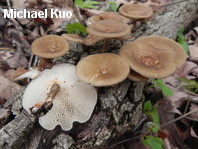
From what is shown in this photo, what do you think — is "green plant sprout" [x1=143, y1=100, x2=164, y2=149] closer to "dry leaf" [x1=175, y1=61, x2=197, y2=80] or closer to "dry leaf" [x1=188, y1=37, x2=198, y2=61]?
"dry leaf" [x1=175, y1=61, x2=197, y2=80]

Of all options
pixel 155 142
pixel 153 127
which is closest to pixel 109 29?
pixel 153 127

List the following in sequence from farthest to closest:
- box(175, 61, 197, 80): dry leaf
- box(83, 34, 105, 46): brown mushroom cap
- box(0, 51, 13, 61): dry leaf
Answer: box(0, 51, 13, 61): dry leaf
box(175, 61, 197, 80): dry leaf
box(83, 34, 105, 46): brown mushroom cap

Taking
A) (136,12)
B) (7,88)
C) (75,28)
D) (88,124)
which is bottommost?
(7,88)

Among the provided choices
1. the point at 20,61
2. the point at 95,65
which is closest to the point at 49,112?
the point at 95,65

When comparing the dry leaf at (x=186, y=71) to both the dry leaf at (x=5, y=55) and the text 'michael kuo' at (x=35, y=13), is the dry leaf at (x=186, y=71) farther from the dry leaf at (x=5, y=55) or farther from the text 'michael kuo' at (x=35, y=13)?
the dry leaf at (x=5, y=55)

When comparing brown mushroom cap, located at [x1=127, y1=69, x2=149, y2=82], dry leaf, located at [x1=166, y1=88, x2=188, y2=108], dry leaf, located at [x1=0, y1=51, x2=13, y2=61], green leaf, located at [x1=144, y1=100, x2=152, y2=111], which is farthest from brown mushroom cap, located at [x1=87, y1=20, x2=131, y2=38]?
dry leaf, located at [x1=0, y1=51, x2=13, y2=61]

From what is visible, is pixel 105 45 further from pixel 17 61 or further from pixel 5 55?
pixel 5 55

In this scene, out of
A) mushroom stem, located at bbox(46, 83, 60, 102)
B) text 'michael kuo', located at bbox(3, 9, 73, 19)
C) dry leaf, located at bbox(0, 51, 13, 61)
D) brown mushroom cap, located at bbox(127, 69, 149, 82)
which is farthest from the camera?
text 'michael kuo', located at bbox(3, 9, 73, 19)

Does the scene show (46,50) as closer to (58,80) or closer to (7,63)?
(58,80)
